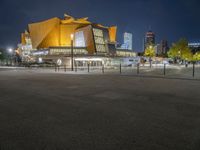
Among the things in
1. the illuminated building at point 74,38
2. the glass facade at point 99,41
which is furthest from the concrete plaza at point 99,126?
the glass facade at point 99,41

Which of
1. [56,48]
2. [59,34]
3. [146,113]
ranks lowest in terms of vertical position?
[146,113]

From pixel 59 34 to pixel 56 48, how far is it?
21333 mm

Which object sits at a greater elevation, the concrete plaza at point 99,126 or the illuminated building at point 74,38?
the illuminated building at point 74,38

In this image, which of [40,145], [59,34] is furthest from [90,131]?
[59,34]

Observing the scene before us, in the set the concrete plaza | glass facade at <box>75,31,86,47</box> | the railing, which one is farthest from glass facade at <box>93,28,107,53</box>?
the concrete plaza

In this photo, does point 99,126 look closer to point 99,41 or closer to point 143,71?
point 143,71

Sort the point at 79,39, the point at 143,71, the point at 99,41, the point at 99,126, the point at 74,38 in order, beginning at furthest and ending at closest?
the point at 74,38
the point at 79,39
the point at 99,41
the point at 143,71
the point at 99,126

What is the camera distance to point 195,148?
132 inches

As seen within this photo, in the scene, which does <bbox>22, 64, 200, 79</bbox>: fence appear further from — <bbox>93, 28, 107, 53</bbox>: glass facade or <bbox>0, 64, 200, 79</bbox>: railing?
<bbox>93, 28, 107, 53</bbox>: glass facade

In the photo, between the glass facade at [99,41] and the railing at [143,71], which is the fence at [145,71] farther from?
the glass facade at [99,41]

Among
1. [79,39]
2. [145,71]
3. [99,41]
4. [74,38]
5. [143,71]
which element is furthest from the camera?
[74,38]

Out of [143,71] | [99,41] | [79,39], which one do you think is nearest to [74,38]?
[79,39]

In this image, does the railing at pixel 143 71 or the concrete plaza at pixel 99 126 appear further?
the railing at pixel 143 71

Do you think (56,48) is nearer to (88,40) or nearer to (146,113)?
(88,40)
